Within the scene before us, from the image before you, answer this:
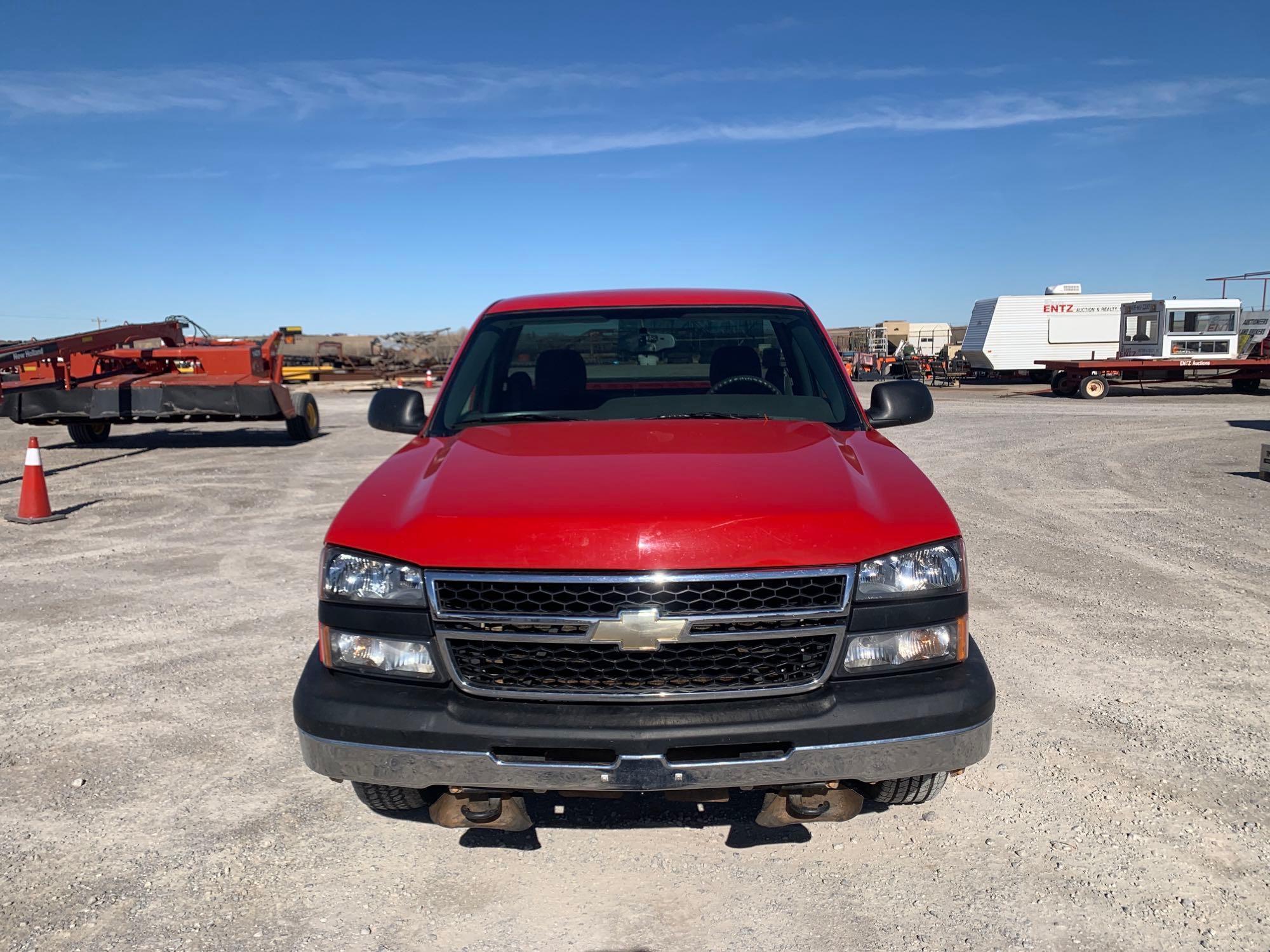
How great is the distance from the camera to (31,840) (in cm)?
318

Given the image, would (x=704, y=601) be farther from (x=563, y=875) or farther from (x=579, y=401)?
(x=579, y=401)

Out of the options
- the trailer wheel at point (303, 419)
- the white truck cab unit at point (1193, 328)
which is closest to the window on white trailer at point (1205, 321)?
the white truck cab unit at point (1193, 328)

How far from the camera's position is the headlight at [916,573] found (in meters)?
2.62

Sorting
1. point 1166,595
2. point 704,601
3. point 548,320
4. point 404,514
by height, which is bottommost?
point 1166,595

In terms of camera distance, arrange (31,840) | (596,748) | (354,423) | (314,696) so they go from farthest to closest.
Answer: (354,423)
(31,840)
(314,696)
(596,748)

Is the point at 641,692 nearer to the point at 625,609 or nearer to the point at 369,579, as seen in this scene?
the point at 625,609

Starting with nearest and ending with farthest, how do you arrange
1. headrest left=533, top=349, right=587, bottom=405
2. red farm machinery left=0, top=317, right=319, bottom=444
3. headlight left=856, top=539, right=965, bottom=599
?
1. headlight left=856, top=539, right=965, bottom=599
2. headrest left=533, top=349, right=587, bottom=405
3. red farm machinery left=0, top=317, right=319, bottom=444

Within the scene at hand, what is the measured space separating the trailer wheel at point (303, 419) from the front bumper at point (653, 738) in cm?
1333

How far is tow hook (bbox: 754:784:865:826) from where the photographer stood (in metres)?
2.76

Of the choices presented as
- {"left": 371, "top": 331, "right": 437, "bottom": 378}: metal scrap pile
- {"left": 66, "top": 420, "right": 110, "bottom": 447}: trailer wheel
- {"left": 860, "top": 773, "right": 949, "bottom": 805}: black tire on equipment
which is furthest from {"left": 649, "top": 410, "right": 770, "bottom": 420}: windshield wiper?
{"left": 371, "top": 331, "right": 437, "bottom": 378}: metal scrap pile

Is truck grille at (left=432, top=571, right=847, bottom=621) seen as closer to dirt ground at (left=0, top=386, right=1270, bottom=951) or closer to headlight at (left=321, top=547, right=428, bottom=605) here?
headlight at (left=321, top=547, right=428, bottom=605)

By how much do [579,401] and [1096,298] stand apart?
31803 millimetres

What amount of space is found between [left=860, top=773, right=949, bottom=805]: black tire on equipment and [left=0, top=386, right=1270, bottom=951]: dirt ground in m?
0.21

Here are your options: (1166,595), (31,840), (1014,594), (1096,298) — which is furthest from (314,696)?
(1096,298)
